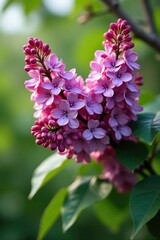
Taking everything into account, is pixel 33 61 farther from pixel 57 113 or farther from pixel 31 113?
pixel 31 113

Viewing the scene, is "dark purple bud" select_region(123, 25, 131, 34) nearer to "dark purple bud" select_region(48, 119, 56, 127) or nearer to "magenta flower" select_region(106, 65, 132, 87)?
"magenta flower" select_region(106, 65, 132, 87)

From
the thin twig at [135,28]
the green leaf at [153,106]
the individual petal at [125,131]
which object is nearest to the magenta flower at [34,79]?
the individual petal at [125,131]

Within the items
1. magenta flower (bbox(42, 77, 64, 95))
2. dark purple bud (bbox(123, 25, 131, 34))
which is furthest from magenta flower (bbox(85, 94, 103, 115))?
dark purple bud (bbox(123, 25, 131, 34))

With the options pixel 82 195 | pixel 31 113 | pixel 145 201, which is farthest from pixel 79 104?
pixel 31 113

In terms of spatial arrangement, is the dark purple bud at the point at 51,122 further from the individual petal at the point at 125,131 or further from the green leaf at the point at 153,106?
the green leaf at the point at 153,106

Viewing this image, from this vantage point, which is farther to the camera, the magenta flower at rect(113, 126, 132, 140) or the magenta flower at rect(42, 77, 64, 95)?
the magenta flower at rect(113, 126, 132, 140)

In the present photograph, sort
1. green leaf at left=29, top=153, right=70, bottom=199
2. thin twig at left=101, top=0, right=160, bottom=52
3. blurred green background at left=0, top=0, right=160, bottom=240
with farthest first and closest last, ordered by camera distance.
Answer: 1. blurred green background at left=0, top=0, right=160, bottom=240
2. thin twig at left=101, top=0, right=160, bottom=52
3. green leaf at left=29, top=153, right=70, bottom=199

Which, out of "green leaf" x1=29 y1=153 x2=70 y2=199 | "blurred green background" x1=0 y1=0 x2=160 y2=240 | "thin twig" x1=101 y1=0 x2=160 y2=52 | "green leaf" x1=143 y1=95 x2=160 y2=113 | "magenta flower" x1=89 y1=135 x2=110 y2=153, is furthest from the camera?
"blurred green background" x1=0 y1=0 x2=160 y2=240

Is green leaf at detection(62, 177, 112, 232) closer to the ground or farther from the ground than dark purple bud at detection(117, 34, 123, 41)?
closer to the ground
